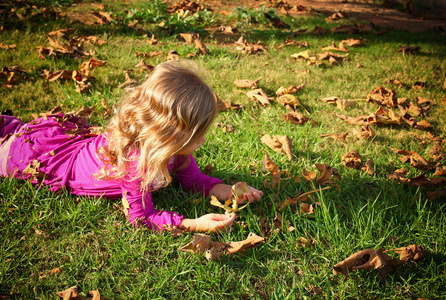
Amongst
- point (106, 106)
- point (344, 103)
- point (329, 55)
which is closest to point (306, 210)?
point (344, 103)

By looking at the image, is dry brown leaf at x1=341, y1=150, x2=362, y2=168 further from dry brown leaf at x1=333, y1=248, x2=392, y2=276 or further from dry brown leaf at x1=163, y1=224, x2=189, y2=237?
dry brown leaf at x1=163, y1=224, x2=189, y2=237

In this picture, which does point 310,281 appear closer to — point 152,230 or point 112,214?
point 152,230

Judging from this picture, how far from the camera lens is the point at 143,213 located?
195cm

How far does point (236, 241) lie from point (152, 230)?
1.70 ft

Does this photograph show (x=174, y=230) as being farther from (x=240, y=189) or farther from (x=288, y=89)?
(x=288, y=89)

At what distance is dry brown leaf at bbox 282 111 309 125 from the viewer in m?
3.00

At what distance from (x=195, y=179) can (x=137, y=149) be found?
55 cm

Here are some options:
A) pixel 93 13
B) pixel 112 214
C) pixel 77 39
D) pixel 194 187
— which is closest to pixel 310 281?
pixel 194 187

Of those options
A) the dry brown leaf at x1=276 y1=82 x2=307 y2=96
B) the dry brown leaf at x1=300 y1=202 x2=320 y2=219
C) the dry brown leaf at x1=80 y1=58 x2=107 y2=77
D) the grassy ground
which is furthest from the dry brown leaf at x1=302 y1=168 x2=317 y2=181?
the dry brown leaf at x1=80 y1=58 x2=107 y2=77

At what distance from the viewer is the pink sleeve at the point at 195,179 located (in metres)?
2.24

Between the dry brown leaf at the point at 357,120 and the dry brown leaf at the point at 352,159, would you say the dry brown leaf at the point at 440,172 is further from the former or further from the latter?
the dry brown leaf at the point at 357,120

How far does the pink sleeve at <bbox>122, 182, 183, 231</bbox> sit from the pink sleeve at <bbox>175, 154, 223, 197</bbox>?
0.33 m

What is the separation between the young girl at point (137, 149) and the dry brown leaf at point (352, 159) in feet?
2.80

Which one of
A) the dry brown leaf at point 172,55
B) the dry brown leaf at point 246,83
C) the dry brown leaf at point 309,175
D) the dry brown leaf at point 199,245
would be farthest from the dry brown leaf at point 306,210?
the dry brown leaf at point 172,55
